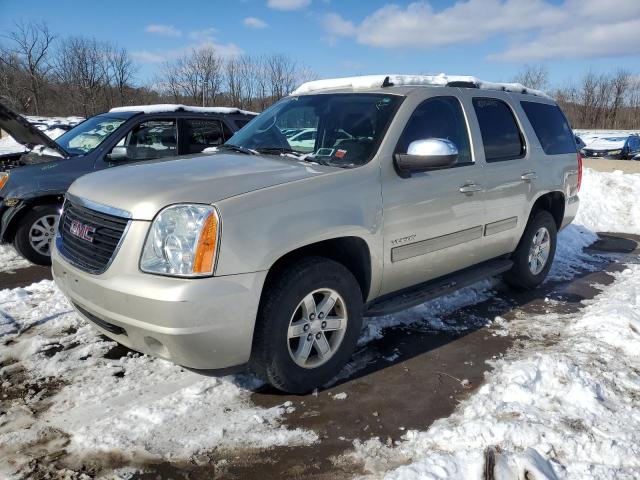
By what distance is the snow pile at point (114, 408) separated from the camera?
103 inches

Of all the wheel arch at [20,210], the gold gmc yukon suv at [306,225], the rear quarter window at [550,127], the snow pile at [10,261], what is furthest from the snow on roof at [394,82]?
the snow pile at [10,261]

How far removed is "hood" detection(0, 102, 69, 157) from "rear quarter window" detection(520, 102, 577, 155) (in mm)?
5231

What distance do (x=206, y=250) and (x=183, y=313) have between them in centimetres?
34

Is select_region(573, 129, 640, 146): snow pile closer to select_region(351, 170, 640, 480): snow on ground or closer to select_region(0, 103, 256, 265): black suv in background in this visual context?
select_region(0, 103, 256, 265): black suv in background

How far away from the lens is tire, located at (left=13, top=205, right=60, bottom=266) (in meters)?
5.69

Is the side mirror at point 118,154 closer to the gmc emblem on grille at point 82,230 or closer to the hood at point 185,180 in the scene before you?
the hood at point 185,180

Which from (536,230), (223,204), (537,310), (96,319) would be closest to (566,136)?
(536,230)

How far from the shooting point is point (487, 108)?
4422mm

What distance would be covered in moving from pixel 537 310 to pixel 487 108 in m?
1.99

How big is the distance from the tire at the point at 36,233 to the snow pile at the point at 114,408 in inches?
88.2

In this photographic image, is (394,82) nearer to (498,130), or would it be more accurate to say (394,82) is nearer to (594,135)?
(498,130)

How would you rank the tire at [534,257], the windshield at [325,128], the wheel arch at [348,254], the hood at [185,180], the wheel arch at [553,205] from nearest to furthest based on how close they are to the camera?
1. the hood at [185,180]
2. the wheel arch at [348,254]
3. the windshield at [325,128]
4. the tire at [534,257]
5. the wheel arch at [553,205]

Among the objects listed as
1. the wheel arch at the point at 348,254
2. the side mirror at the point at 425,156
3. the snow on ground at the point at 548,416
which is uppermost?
the side mirror at the point at 425,156

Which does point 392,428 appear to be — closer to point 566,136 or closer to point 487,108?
point 487,108
